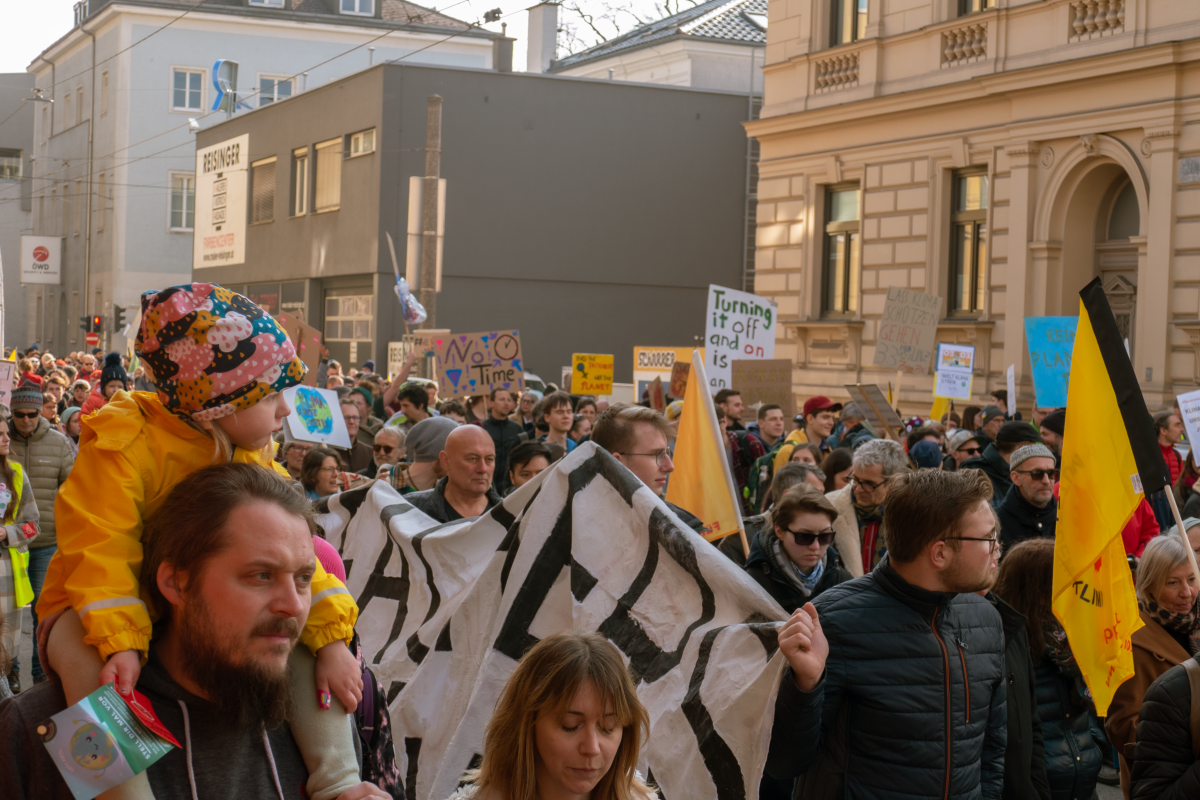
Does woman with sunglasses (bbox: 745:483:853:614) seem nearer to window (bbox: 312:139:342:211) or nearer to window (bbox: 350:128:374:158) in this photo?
window (bbox: 350:128:374:158)

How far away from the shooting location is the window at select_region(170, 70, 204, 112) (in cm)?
5269

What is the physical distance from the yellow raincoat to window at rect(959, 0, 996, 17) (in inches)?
726

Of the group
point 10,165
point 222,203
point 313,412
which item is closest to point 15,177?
point 10,165

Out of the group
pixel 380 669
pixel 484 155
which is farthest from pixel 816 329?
pixel 380 669

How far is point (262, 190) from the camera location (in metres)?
40.4

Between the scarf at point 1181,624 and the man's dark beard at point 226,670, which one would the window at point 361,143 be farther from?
the man's dark beard at point 226,670

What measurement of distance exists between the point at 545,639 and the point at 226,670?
3.83 ft

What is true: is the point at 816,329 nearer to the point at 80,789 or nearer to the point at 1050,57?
the point at 1050,57

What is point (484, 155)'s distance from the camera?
32.9 m

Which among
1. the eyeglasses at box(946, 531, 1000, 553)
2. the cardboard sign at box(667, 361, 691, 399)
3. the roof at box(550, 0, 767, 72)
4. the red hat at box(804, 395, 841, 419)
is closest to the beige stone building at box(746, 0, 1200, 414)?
the cardboard sign at box(667, 361, 691, 399)

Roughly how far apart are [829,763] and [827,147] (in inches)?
770

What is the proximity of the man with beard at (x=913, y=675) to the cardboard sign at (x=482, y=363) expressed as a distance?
33.0 ft

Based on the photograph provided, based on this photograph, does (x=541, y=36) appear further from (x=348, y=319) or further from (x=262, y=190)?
(x=348, y=319)

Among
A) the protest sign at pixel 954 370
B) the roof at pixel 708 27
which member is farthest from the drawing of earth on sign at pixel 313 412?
the roof at pixel 708 27
